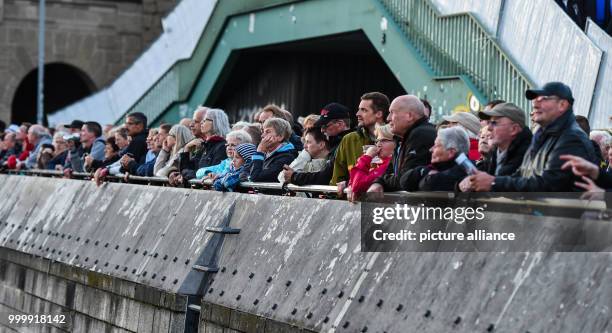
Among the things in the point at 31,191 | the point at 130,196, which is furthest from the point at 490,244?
the point at 31,191

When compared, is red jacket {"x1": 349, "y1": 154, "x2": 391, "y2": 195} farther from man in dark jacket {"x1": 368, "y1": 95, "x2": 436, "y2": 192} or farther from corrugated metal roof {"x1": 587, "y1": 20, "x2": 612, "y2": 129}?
corrugated metal roof {"x1": 587, "y1": 20, "x2": 612, "y2": 129}

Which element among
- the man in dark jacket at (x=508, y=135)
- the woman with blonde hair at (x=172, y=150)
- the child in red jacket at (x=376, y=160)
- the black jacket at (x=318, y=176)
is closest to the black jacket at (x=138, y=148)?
the woman with blonde hair at (x=172, y=150)

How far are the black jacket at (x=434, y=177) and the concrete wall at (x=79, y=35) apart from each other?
109ft

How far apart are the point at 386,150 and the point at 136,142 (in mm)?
6972

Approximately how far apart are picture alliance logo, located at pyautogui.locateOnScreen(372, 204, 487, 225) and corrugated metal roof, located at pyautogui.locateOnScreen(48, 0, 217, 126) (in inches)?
843

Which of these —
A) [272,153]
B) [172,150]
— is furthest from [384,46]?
[272,153]

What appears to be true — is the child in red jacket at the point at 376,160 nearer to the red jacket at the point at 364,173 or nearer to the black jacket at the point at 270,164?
the red jacket at the point at 364,173

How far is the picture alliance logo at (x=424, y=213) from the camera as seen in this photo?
7.45 m

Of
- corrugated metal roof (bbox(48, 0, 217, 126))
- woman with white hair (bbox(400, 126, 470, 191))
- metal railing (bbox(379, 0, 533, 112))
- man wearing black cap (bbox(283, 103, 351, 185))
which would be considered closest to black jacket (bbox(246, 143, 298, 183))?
man wearing black cap (bbox(283, 103, 351, 185))

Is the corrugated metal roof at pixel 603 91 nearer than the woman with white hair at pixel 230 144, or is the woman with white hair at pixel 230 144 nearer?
the woman with white hair at pixel 230 144

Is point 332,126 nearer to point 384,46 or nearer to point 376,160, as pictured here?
point 376,160

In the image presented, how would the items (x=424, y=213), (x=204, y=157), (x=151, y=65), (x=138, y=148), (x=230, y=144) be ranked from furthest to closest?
(x=151, y=65) < (x=138, y=148) < (x=204, y=157) < (x=230, y=144) < (x=424, y=213)

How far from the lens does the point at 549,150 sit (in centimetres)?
713

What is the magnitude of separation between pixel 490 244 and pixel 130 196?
6.96m
